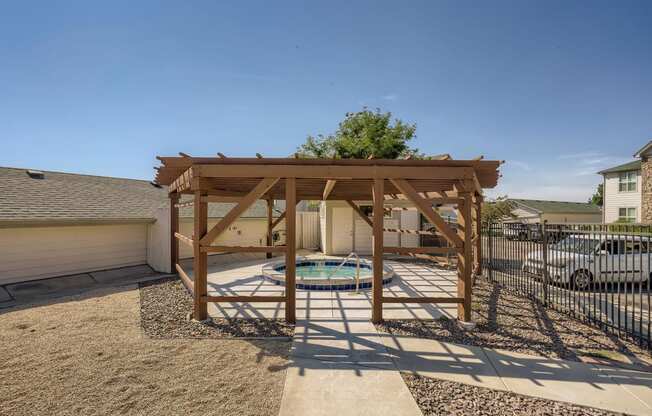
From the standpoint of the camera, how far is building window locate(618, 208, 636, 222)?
834 inches

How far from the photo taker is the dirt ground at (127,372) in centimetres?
333

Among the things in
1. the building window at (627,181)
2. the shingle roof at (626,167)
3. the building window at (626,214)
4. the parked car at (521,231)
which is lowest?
the parked car at (521,231)

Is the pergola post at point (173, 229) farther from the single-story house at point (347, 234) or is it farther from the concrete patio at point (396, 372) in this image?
the single-story house at point (347, 234)

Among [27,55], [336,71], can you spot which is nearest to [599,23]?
[336,71]

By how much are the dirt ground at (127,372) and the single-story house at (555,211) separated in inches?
1436

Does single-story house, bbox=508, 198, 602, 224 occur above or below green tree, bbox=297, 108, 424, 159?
below

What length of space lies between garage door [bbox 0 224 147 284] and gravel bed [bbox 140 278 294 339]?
5055 millimetres

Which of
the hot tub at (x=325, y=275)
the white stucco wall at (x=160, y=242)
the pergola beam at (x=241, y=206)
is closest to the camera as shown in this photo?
the pergola beam at (x=241, y=206)

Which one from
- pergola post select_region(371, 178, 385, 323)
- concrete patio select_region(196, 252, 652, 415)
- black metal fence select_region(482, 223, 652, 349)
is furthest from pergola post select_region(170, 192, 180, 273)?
black metal fence select_region(482, 223, 652, 349)

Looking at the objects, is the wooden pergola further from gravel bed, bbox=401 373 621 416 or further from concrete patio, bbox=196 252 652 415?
gravel bed, bbox=401 373 621 416

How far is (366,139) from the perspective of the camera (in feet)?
68.1

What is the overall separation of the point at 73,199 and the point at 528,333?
1478 centimetres

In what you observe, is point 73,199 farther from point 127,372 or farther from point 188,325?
point 127,372

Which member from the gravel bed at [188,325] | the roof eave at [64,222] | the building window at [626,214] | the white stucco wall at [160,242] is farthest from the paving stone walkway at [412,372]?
the building window at [626,214]
